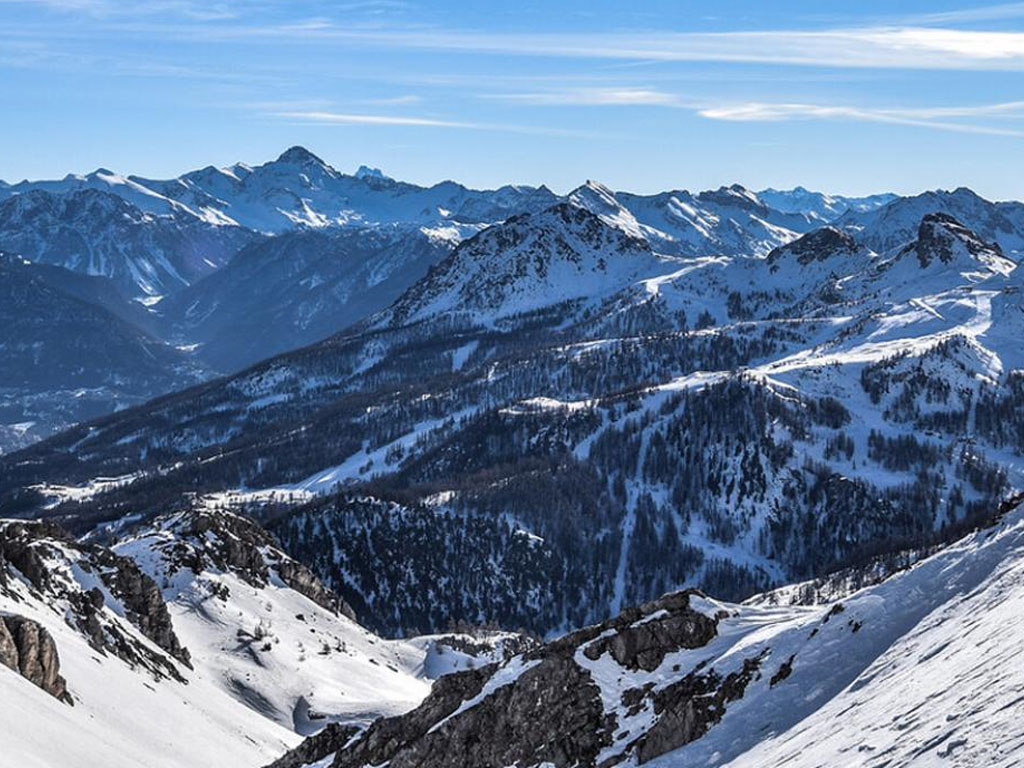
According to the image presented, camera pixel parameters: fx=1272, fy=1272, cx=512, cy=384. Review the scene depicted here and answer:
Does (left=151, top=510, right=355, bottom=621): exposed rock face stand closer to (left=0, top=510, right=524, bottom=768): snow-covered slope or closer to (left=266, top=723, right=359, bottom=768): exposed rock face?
(left=0, top=510, right=524, bottom=768): snow-covered slope

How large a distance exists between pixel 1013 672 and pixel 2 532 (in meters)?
99.5

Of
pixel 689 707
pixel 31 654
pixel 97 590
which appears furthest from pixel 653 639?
pixel 97 590

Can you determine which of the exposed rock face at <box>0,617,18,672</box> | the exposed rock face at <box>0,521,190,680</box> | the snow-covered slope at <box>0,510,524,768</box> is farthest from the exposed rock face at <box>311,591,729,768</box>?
the exposed rock face at <box>0,521,190,680</box>

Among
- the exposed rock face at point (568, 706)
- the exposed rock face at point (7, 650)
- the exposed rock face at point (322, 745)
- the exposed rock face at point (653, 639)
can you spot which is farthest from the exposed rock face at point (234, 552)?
the exposed rock face at point (653, 639)

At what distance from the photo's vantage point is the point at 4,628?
296 feet

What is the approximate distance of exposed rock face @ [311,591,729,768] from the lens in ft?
224

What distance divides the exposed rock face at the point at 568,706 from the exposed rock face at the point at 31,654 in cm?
2293

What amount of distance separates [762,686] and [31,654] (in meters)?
52.5

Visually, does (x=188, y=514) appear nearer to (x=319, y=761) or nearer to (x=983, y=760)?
(x=319, y=761)

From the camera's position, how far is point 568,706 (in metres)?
72.9

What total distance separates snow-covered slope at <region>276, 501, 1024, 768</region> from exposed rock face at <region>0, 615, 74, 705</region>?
22268mm

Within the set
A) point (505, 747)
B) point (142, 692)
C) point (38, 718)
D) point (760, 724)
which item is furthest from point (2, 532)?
point (760, 724)

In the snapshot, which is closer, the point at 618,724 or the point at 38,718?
the point at 618,724

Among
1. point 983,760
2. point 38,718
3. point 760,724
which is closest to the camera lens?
point 983,760
